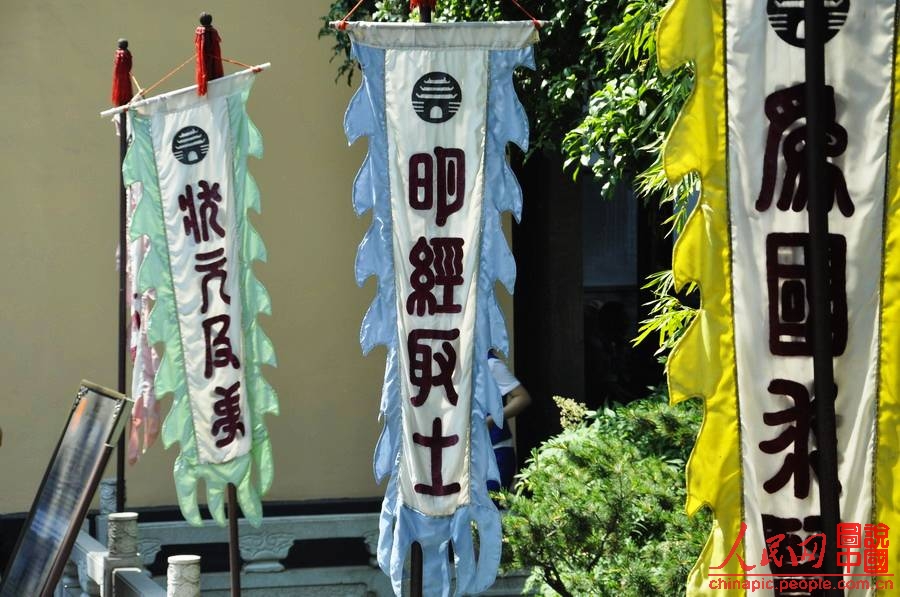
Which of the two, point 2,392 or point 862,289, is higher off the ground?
point 862,289

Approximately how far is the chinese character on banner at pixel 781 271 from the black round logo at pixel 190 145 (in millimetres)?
3436

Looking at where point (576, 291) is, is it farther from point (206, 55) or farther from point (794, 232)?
point (794, 232)

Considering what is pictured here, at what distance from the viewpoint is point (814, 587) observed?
10.8ft

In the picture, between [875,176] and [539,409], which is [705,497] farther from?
[539,409]

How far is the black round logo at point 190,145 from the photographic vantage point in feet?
20.7

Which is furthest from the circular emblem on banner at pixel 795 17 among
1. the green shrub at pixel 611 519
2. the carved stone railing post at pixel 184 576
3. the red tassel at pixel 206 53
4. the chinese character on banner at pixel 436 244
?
the red tassel at pixel 206 53

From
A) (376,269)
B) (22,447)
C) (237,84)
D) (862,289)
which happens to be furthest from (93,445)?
(22,447)

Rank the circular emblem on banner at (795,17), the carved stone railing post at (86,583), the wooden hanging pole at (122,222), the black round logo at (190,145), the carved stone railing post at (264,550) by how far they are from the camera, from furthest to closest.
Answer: the carved stone railing post at (264,550), the wooden hanging pole at (122,222), the carved stone railing post at (86,583), the black round logo at (190,145), the circular emblem on banner at (795,17)

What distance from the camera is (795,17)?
327cm

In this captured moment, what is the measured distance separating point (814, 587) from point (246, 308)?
3657 mm

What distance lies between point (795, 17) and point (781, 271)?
2.10 feet

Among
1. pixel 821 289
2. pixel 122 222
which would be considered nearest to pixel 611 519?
pixel 821 289

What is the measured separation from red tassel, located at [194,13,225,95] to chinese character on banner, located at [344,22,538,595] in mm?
1568

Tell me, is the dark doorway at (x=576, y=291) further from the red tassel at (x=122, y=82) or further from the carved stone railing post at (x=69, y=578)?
the carved stone railing post at (x=69, y=578)
